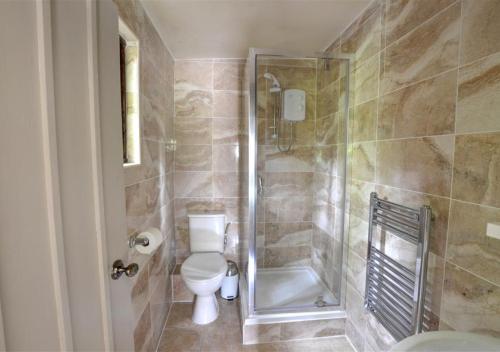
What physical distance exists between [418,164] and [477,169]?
29 centimetres

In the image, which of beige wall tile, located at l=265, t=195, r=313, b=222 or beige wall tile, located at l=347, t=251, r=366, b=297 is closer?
beige wall tile, located at l=347, t=251, r=366, b=297

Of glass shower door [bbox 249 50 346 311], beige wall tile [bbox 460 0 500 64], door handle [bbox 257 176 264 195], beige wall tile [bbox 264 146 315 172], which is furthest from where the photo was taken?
beige wall tile [bbox 264 146 315 172]

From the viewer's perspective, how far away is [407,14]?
1290mm

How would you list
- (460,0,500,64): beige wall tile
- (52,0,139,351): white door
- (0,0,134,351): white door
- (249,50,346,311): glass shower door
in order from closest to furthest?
(0,0,134,351): white door < (52,0,139,351): white door < (460,0,500,64): beige wall tile < (249,50,346,311): glass shower door

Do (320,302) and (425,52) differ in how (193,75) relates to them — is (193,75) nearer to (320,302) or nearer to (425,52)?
(425,52)

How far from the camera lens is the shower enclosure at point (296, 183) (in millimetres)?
1998

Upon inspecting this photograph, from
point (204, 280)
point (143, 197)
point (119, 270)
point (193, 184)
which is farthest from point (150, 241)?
point (193, 184)

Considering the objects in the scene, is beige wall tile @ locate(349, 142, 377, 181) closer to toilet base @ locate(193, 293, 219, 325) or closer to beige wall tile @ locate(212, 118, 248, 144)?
beige wall tile @ locate(212, 118, 248, 144)

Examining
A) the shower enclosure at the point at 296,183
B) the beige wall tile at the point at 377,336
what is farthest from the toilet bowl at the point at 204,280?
the beige wall tile at the point at 377,336

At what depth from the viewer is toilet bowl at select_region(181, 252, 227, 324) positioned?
1.95 m

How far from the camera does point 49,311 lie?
54 centimetres

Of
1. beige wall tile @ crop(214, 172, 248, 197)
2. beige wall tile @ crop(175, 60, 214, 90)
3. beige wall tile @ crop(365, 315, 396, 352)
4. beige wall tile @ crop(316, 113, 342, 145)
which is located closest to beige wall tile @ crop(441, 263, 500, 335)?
beige wall tile @ crop(365, 315, 396, 352)

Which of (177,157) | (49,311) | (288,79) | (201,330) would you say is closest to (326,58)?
(288,79)

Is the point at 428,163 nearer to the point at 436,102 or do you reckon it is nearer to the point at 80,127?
the point at 436,102
